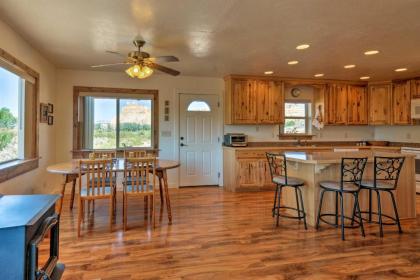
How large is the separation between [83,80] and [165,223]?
10.8 feet

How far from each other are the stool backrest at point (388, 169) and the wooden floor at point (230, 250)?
0.57 meters

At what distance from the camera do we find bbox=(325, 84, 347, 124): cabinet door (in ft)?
20.6

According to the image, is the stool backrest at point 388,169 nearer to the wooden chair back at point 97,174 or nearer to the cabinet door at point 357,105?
the cabinet door at point 357,105

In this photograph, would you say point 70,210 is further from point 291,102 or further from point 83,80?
point 291,102

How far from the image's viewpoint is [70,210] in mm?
4109

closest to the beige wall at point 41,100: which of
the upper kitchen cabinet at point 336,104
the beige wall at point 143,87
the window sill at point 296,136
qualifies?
the beige wall at point 143,87

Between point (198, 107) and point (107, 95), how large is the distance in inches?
70.7

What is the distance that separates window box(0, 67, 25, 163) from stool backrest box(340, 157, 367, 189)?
12.7ft

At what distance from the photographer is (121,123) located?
561cm

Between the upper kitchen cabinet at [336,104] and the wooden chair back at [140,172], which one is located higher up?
the upper kitchen cabinet at [336,104]

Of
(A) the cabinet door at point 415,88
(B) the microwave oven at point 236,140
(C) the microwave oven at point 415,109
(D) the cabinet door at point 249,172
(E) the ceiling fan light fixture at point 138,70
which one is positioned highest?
(A) the cabinet door at point 415,88

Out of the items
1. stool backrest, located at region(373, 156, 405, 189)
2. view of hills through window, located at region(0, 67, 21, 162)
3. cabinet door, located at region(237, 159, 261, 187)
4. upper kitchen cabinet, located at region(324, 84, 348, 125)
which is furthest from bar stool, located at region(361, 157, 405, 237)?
view of hills through window, located at region(0, 67, 21, 162)

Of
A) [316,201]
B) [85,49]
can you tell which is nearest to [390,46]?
[316,201]

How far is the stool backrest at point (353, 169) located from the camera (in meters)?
3.24
